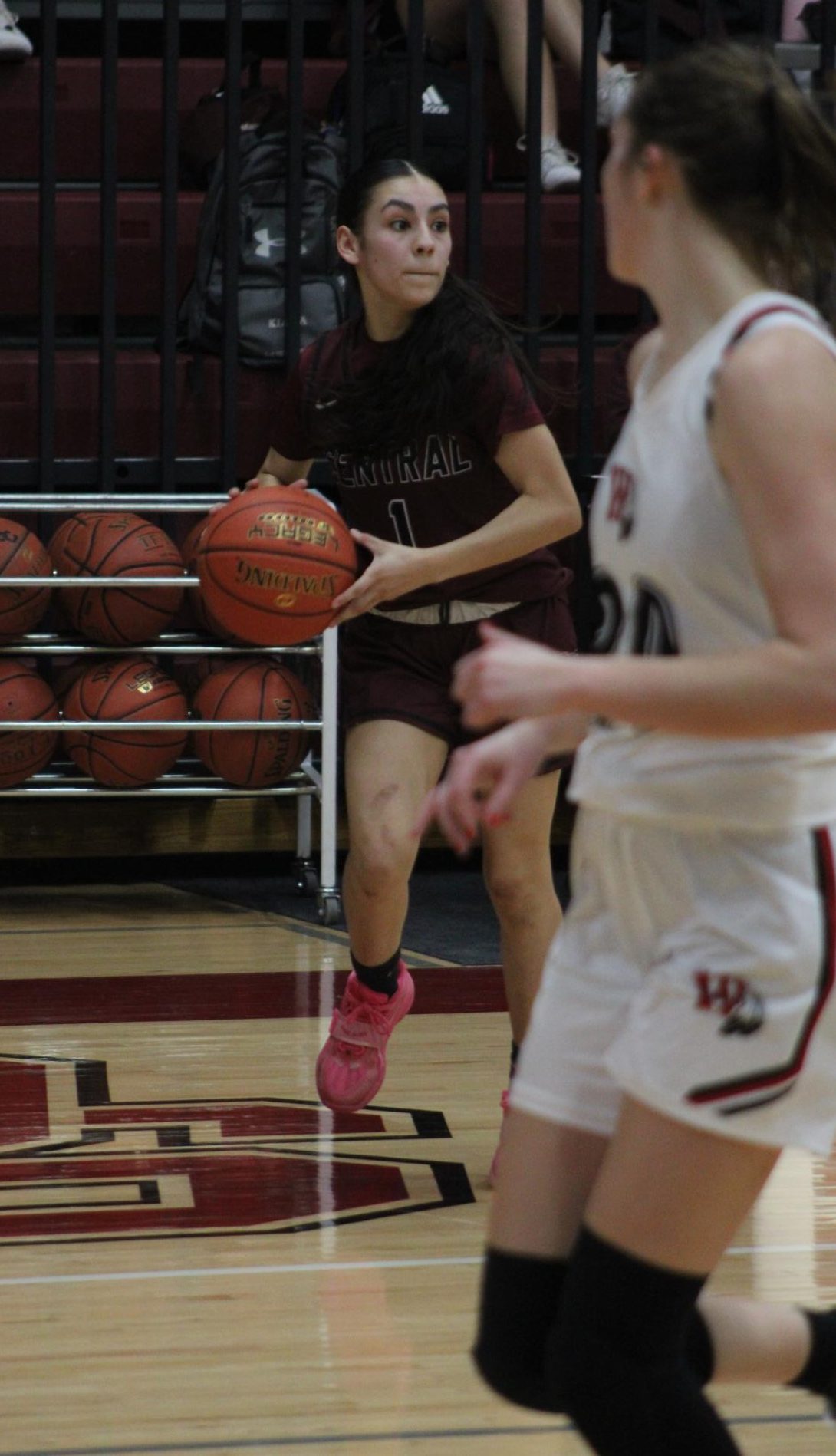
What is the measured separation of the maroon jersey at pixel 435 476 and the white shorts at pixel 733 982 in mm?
1577

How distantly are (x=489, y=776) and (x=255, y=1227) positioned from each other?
5.21 feet

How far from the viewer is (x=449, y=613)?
3.06 metres

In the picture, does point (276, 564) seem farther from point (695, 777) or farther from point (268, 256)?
point (268, 256)

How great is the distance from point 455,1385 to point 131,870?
342 centimetres

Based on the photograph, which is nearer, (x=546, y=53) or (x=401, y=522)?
(x=401, y=522)

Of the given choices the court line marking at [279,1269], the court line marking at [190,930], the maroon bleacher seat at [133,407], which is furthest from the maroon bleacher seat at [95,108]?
the court line marking at [279,1269]

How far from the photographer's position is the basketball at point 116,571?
4.80 m

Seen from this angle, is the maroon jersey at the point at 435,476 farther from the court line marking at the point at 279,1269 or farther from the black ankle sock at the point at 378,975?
the court line marking at the point at 279,1269

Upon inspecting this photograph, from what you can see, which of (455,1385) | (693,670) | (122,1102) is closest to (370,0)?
(122,1102)

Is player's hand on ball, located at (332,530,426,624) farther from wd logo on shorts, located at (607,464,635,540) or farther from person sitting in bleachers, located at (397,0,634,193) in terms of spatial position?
person sitting in bleachers, located at (397,0,634,193)

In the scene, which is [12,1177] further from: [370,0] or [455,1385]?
[370,0]

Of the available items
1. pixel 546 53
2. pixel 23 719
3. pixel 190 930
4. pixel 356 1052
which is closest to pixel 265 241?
pixel 546 53

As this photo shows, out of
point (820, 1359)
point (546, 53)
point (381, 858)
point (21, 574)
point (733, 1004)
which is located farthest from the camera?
→ point (546, 53)

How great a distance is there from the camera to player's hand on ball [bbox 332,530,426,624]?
9.18ft
